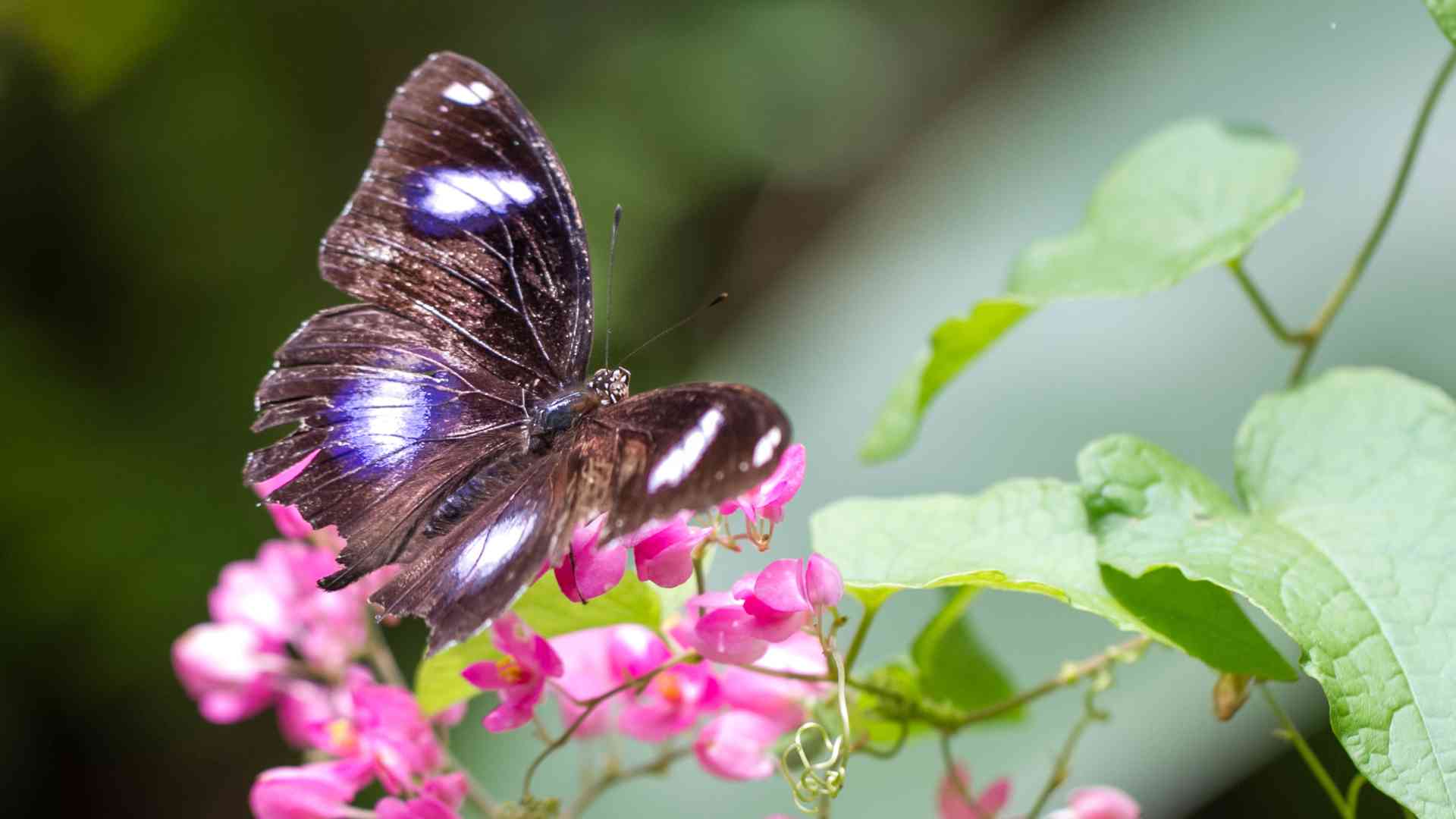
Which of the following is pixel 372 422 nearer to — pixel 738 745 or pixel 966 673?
A: pixel 738 745

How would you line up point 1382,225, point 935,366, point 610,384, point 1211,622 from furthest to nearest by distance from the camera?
1. point 935,366
2. point 1382,225
3. point 610,384
4. point 1211,622

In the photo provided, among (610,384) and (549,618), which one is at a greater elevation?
(610,384)

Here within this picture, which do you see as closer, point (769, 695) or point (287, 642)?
point (769, 695)

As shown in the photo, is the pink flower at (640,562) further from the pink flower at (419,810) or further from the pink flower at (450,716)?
the pink flower at (450,716)

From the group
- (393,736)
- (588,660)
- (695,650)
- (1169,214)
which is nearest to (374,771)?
(393,736)

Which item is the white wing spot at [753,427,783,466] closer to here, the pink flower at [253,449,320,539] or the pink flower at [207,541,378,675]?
the pink flower at [253,449,320,539]

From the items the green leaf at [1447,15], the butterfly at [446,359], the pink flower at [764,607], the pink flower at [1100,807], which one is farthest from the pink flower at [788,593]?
the green leaf at [1447,15]

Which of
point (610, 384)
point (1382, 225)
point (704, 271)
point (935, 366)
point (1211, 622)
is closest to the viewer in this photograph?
point (1211, 622)
